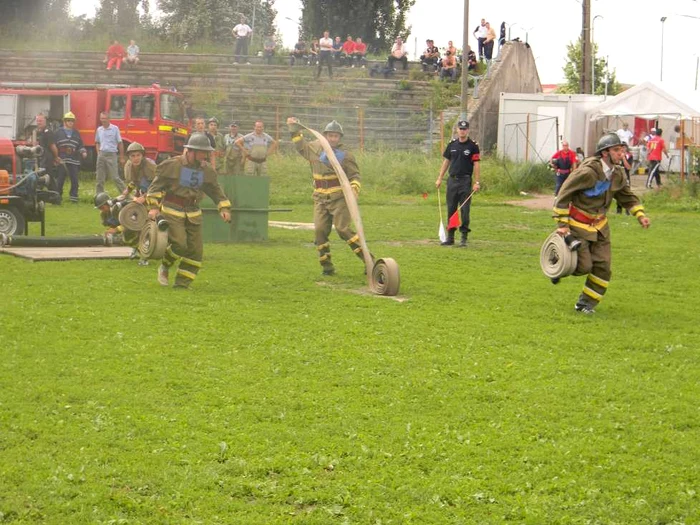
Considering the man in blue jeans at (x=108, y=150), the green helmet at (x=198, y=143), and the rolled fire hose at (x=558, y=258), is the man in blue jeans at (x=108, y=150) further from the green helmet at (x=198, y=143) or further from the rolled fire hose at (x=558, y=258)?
the rolled fire hose at (x=558, y=258)

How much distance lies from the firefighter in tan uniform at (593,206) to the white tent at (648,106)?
77.3 feet

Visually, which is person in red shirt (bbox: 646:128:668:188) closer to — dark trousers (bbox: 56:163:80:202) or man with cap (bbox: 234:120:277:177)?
man with cap (bbox: 234:120:277:177)

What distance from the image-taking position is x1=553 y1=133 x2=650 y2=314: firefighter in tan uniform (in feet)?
37.3

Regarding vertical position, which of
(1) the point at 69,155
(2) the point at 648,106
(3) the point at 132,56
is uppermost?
(3) the point at 132,56

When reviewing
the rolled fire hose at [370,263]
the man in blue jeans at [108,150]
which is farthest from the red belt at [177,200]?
the man in blue jeans at [108,150]

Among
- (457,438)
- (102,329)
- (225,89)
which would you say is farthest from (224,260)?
(225,89)

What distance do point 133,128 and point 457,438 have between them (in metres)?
26.1

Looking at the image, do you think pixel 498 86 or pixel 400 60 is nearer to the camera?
pixel 498 86

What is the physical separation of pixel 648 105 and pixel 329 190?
23.4m

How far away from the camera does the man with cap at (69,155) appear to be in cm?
2533

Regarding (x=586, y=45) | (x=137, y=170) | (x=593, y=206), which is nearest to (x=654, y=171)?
(x=586, y=45)

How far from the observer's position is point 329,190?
14.3 m

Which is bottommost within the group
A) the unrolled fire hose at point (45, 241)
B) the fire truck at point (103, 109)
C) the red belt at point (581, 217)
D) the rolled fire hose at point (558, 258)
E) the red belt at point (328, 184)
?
the unrolled fire hose at point (45, 241)

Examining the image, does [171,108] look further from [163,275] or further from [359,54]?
[163,275]
